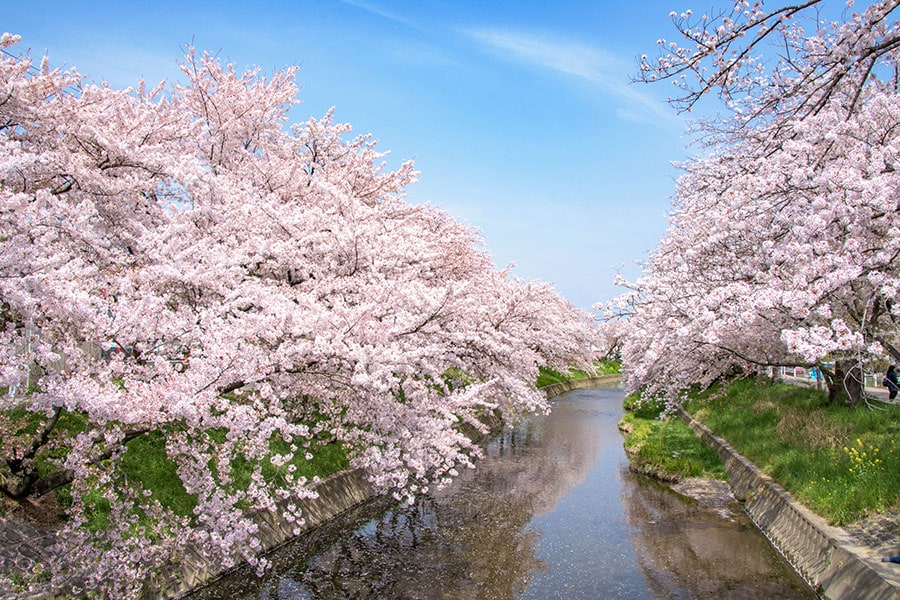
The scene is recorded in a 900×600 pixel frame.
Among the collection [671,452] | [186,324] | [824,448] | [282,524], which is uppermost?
[186,324]

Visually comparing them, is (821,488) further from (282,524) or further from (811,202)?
(282,524)

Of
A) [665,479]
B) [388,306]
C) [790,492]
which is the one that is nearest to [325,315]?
[388,306]

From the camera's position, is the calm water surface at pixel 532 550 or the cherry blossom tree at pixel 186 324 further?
the calm water surface at pixel 532 550

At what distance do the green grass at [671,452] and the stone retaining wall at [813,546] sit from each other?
206cm

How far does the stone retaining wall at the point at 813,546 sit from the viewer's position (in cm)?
751

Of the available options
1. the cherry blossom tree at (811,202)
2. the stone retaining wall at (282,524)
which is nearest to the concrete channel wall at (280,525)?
the stone retaining wall at (282,524)

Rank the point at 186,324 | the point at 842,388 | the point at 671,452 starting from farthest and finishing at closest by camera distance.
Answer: the point at 671,452, the point at 842,388, the point at 186,324

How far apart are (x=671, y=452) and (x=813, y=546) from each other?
31.3 ft

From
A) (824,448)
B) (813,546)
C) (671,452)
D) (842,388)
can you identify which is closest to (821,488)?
(813,546)

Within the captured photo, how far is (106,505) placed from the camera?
27.1ft

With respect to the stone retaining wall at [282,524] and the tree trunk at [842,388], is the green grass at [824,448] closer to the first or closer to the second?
the tree trunk at [842,388]

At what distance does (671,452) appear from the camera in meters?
18.9

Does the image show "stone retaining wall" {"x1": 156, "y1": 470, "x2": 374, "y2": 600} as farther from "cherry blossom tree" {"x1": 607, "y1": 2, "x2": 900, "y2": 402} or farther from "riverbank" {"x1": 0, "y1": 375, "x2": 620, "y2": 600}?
"cherry blossom tree" {"x1": 607, "y1": 2, "x2": 900, "y2": 402}

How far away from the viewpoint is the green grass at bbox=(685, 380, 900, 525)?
30.9 feet
